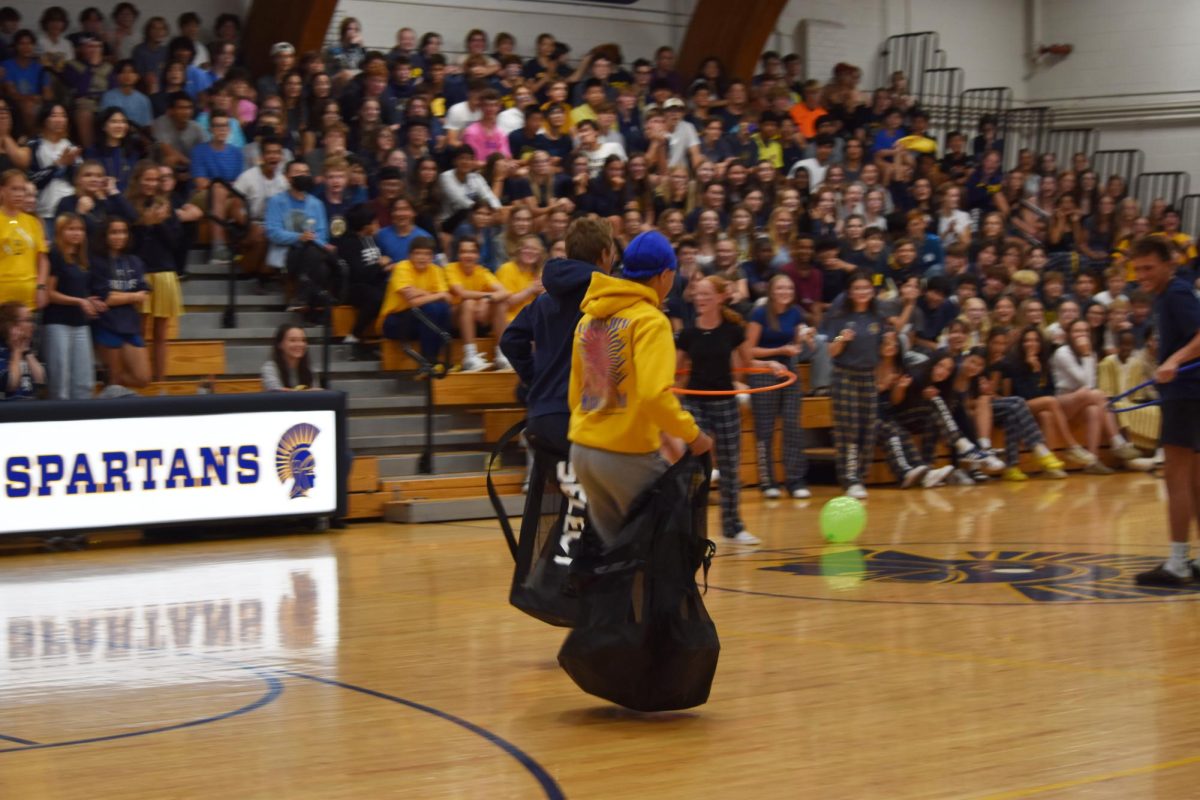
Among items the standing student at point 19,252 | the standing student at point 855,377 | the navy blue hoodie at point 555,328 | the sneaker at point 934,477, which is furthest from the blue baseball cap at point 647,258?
the sneaker at point 934,477

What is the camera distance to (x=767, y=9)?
21250mm

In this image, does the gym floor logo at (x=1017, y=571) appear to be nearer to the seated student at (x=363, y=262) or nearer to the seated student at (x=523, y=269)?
the seated student at (x=523, y=269)

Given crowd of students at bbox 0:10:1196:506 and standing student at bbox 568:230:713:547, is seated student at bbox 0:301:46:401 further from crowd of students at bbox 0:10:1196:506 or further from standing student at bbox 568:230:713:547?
standing student at bbox 568:230:713:547

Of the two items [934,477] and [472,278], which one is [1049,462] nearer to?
[934,477]

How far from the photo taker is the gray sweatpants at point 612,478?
546 cm

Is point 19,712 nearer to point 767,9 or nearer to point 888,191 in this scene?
point 888,191

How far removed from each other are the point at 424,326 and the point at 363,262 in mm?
843

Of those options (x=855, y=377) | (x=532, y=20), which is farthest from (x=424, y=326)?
(x=532, y=20)

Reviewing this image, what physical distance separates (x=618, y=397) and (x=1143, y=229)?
1729 centimetres

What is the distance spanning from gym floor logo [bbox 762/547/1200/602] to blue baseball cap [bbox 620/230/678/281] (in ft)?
11.3

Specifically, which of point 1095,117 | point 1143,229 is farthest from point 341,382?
point 1095,117

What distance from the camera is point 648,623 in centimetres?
529

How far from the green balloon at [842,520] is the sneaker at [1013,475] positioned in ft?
18.1

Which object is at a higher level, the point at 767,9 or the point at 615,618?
the point at 767,9
